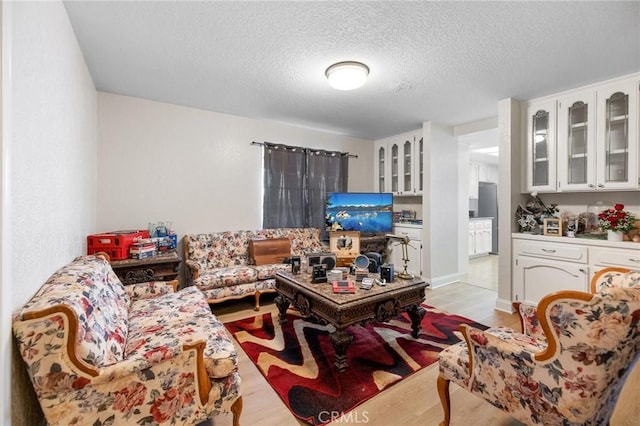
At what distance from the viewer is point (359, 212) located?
447cm

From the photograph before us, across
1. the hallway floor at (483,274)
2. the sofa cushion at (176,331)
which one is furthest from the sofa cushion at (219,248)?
the hallway floor at (483,274)

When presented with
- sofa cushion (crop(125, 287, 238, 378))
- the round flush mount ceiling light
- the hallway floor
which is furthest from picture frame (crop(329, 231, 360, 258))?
the hallway floor

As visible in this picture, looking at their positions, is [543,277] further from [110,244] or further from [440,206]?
[110,244]

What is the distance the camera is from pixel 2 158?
955 mm

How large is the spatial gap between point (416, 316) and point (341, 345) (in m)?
0.91

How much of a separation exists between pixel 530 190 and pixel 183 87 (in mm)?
4224

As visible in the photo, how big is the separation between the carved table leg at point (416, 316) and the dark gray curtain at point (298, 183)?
233 cm

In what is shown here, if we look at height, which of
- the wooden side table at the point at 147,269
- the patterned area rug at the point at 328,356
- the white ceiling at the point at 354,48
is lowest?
the patterned area rug at the point at 328,356

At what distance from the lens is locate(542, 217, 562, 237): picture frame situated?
10.0ft

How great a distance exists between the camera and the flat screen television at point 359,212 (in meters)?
4.40

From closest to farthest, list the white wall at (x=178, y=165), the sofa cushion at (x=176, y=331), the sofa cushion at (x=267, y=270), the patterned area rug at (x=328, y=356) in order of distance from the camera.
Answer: the sofa cushion at (x=176, y=331), the patterned area rug at (x=328, y=356), the white wall at (x=178, y=165), the sofa cushion at (x=267, y=270)

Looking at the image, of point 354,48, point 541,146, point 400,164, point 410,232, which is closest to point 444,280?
point 410,232

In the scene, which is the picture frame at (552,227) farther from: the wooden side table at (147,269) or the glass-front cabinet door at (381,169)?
the wooden side table at (147,269)

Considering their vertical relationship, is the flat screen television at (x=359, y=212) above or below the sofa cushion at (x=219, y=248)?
above
